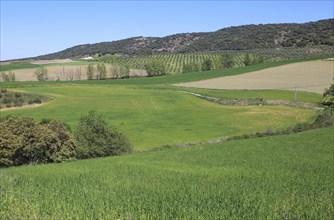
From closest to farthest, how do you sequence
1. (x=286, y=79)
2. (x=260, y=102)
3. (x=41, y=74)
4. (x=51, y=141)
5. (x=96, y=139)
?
1. (x=51, y=141)
2. (x=96, y=139)
3. (x=260, y=102)
4. (x=286, y=79)
5. (x=41, y=74)

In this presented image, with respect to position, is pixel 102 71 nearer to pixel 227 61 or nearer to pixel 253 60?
pixel 227 61

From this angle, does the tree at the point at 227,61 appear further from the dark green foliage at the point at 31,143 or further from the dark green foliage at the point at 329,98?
the dark green foliage at the point at 31,143

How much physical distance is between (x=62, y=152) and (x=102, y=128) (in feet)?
19.9

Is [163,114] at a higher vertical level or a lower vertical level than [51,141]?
lower

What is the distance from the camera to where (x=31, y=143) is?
3903 centimetres

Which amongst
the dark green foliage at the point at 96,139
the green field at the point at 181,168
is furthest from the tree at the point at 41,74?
the dark green foliage at the point at 96,139

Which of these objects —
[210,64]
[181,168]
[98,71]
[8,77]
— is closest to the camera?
[181,168]

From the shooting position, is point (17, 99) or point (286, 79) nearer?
point (17, 99)

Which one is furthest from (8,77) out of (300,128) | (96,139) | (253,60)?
(300,128)

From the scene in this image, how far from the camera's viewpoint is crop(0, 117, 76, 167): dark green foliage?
3834 cm

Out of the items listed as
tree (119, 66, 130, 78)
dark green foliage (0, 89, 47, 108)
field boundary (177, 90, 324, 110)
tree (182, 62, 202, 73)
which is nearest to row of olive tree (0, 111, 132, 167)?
dark green foliage (0, 89, 47, 108)

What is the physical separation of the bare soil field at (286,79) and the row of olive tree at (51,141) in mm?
63328

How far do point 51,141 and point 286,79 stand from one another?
86932 millimetres

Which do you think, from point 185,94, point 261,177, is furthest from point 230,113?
point 261,177
